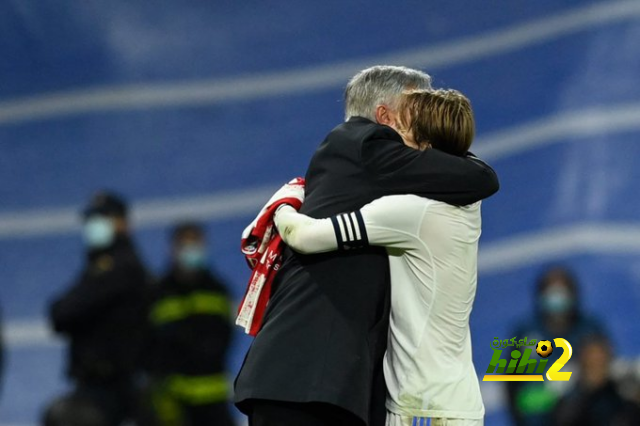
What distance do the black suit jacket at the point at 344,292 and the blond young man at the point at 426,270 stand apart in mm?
35

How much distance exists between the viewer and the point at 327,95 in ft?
24.7

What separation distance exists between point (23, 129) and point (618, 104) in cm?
363

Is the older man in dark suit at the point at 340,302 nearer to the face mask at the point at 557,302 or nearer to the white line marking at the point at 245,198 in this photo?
the face mask at the point at 557,302

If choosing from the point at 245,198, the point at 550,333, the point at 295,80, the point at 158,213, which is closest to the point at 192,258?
the point at 245,198

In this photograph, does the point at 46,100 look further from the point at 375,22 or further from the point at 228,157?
the point at 375,22

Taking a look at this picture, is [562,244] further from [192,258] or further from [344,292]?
[344,292]

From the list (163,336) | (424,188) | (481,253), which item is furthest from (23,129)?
(424,188)

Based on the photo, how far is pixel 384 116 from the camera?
9.84ft

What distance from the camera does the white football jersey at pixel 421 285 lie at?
281cm

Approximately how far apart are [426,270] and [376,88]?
0.45m

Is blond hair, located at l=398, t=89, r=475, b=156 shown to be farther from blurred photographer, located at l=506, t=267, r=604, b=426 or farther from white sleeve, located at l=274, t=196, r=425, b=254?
blurred photographer, located at l=506, t=267, r=604, b=426

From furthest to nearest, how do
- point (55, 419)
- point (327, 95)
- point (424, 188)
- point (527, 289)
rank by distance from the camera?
point (327, 95), point (527, 289), point (55, 419), point (424, 188)

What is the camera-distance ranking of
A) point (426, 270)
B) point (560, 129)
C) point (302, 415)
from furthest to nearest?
point (560, 129), point (426, 270), point (302, 415)

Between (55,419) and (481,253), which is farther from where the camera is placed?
(481,253)
